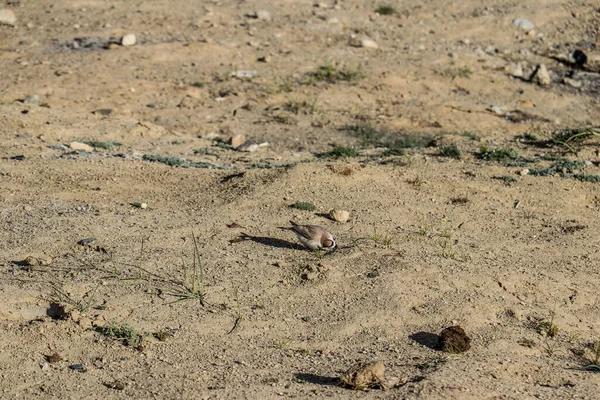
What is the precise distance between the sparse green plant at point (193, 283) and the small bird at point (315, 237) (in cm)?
64

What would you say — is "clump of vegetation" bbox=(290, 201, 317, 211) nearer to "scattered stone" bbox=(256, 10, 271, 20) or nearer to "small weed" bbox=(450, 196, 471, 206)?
"small weed" bbox=(450, 196, 471, 206)

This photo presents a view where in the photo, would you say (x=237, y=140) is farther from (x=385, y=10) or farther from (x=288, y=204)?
(x=385, y=10)

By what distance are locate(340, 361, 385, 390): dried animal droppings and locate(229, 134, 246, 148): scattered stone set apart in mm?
4462

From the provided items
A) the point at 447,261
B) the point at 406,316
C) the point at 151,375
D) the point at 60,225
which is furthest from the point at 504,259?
the point at 60,225

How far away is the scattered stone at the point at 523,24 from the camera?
1229 cm

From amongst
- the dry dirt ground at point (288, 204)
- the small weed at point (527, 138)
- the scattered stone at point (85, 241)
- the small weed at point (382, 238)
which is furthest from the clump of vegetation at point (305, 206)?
the small weed at point (527, 138)

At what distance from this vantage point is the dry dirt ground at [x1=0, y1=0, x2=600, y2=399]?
4594 mm

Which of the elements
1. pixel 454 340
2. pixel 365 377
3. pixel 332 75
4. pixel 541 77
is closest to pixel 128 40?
pixel 332 75

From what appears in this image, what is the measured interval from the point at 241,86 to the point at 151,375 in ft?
20.2

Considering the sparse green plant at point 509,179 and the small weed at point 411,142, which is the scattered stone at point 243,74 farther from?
the sparse green plant at point 509,179

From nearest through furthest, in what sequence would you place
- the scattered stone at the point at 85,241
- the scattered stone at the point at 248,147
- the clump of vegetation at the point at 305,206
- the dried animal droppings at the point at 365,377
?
the dried animal droppings at the point at 365,377
the scattered stone at the point at 85,241
the clump of vegetation at the point at 305,206
the scattered stone at the point at 248,147

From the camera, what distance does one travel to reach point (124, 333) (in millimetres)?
4723

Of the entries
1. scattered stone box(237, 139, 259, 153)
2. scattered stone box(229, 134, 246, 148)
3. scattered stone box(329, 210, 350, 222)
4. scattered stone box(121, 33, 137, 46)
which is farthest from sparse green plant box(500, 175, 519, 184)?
scattered stone box(121, 33, 137, 46)

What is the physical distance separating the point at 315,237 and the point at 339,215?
73 centimetres
